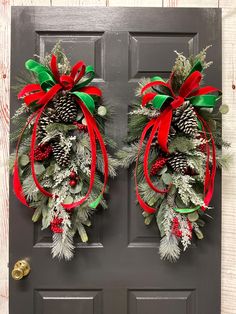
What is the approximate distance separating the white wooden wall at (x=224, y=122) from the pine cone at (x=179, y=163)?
9.6 inches

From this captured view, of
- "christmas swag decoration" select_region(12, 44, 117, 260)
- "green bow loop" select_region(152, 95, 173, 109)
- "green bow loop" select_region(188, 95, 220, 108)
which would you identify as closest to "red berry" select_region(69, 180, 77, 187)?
"christmas swag decoration" select_region(12, 44, 117, 260)

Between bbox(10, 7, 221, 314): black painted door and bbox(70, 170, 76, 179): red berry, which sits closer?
bbox(70, 170, 76, 179): red berry

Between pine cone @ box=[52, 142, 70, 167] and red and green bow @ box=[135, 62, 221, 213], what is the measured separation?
0.80 feet

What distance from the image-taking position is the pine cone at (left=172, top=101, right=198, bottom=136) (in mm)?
1027

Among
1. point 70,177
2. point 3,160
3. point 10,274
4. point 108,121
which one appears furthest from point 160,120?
point 10,274

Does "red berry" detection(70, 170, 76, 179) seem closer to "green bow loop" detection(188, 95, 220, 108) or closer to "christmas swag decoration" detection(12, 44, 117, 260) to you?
"christmas swag decoration" detection(12, 44, 117, 260)

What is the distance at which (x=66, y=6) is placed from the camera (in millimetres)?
1164

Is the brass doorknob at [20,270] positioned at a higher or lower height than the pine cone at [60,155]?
lower

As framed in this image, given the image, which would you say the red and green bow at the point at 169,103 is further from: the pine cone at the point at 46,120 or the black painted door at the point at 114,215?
the pine cone at the point at 46,120

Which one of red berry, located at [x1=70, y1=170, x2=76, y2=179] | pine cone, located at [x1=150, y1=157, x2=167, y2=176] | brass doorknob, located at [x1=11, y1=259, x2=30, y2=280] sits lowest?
brass doorknob, located at [x1=11, y1=259, x2=30, y2=280]

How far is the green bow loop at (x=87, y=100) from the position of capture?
102 centimetres

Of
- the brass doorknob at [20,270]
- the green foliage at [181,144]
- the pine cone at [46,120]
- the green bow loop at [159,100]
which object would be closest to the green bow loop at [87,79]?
the pine cone at [46,120]

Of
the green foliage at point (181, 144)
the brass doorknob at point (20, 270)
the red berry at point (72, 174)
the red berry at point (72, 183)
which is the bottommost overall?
the brass doorknob at point (20, 270)

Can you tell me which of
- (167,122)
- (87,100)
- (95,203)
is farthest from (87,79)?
(95,203)
